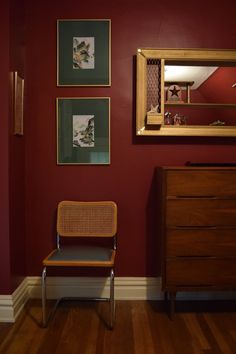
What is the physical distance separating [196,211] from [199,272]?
452 mm

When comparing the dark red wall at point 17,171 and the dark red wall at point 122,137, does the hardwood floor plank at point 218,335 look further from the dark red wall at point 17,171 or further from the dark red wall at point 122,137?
the dark red wall at point 17,171

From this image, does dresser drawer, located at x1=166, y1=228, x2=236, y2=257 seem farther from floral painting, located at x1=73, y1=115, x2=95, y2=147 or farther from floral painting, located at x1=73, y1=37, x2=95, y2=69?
floral painting, located at x1=73, y1=37, x2=95, y2=69

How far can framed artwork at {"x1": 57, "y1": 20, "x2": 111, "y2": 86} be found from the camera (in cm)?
278

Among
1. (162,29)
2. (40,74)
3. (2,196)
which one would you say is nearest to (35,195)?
(2,196)

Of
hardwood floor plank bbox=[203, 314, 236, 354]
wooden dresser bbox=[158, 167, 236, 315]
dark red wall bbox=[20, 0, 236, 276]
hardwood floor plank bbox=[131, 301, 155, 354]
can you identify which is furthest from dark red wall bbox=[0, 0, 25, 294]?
hardwood floor plank bbox=[203, 314, 236, 354]

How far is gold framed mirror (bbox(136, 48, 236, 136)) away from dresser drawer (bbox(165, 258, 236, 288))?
1012 mm

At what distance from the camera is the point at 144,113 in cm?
274

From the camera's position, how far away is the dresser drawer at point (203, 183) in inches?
97.0

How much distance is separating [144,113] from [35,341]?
1836mm

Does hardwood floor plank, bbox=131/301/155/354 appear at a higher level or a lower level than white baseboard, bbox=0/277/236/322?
lower

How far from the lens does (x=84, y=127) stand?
9.27 ft

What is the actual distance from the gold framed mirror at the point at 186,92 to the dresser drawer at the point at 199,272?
101cm

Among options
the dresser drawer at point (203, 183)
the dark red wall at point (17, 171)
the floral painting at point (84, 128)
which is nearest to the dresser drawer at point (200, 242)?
the dresser drawer at point (203, 183)

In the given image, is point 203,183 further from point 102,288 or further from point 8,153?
point 8,153
